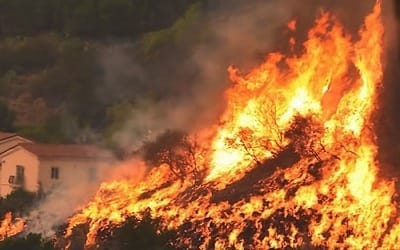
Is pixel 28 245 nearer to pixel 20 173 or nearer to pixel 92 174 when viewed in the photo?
pixel 92 174

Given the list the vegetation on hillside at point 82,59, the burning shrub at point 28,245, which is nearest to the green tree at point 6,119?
the vegetation on hillside at point 82,59

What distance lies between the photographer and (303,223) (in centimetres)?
2380

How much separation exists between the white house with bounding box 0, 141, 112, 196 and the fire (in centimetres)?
1945

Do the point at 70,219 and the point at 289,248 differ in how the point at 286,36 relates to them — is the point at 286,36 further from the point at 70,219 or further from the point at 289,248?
the point at 289,248

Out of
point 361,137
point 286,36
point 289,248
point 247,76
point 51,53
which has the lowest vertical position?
point 289,248

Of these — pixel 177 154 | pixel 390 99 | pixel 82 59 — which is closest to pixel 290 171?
pixel 390 99

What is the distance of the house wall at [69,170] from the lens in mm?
51469

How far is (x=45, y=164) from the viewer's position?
5288 cm

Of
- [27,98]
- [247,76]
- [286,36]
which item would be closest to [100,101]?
[27,98]

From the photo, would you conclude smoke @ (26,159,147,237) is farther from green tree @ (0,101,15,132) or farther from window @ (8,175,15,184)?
green tree @ (0,101,15,132)

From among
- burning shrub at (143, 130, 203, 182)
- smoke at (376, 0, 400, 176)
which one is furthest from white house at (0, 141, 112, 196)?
smoke at (376, 0, 400, 176)

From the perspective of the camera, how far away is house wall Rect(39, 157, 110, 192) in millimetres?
51469

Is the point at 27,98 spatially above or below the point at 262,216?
above

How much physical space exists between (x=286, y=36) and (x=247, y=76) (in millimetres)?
5970
